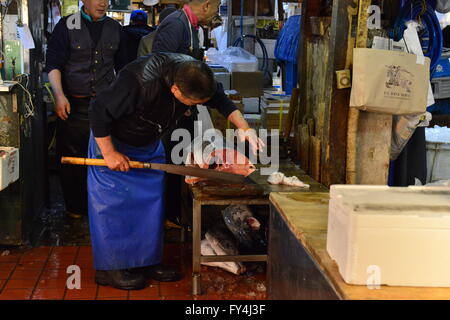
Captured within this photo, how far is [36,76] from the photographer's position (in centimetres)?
635

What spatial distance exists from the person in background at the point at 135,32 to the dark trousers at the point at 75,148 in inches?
33.6

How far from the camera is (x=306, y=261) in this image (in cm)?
260

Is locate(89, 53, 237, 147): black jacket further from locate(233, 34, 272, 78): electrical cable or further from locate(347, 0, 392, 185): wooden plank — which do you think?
locate(233, 34, 272, 78): electrical cable

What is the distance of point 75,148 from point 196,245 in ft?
7.89

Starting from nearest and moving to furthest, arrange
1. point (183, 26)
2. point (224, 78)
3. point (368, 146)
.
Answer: point (368, 146) < point (183, 26) < point (224, 78)

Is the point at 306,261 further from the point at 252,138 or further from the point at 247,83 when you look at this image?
the point at 247,83

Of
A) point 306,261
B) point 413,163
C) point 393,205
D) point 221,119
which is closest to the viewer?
point 393,205

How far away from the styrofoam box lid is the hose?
9.67 feet

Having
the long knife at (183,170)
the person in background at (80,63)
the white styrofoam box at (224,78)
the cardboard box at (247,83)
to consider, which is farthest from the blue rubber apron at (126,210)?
the cardboard box at (247,83)

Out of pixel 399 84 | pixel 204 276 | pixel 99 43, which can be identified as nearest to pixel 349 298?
pixel 399 84

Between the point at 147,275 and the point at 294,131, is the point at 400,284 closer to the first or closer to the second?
the point at 147,275

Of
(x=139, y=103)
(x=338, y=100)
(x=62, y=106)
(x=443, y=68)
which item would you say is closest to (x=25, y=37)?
(x=62, y=106)

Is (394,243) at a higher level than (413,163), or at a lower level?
higher
